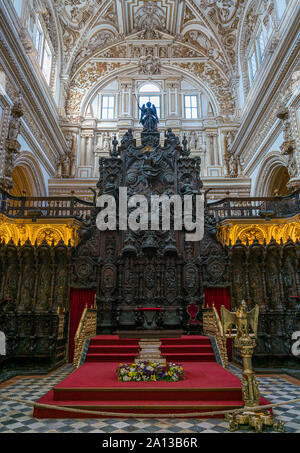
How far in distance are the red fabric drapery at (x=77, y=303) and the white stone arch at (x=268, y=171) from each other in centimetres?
1061

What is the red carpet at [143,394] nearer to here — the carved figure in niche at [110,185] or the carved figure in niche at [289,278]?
the carved figure in niche at [289,278]

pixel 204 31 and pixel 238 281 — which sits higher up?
pixel 204 31

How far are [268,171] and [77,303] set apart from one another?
1164 centimetres

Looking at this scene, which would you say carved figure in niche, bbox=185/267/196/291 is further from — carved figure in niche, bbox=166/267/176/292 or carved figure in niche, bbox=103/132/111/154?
carved figure in niche, bbox=103/132/111/154

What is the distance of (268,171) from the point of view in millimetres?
16953

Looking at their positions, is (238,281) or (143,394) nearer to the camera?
(143,394)

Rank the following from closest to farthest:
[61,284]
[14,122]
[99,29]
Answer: [61,284], [14,122], [99,29]

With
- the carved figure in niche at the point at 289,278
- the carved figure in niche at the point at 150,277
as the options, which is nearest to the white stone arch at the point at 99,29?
the carved figure in niche at the point at 150,277

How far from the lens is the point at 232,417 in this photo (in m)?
5.31

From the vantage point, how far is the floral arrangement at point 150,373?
6.91 m

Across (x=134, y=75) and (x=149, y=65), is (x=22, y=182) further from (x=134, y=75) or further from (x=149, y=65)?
(x=149, y=65)

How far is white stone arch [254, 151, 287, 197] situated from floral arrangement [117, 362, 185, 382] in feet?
37.9

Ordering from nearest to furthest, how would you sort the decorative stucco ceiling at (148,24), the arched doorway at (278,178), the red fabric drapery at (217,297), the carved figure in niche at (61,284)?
1. the carved figure in niche at (61,284)
2. the red fabric drapery at (217,297)
3. the arched doorway at (278,178)
4. the decorative stucco ceiling at (148,24)

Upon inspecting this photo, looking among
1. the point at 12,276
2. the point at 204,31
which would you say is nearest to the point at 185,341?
the point at 12,276
